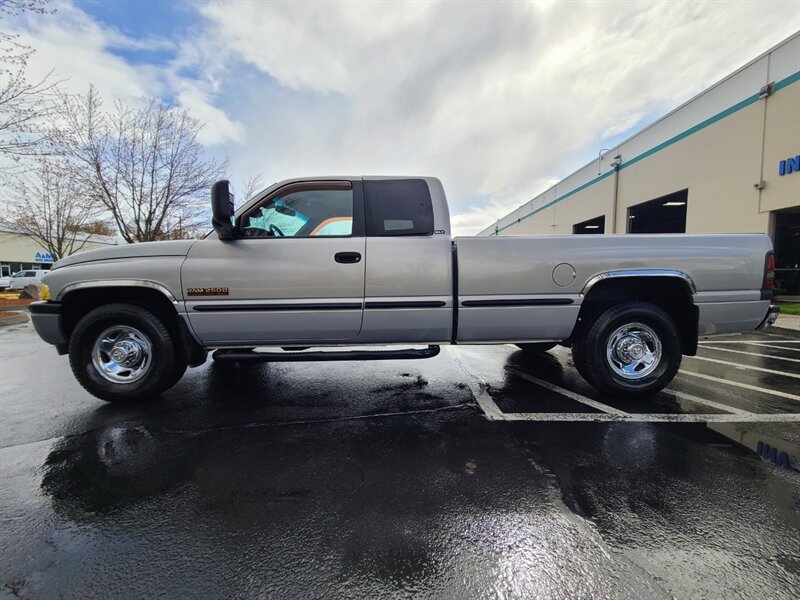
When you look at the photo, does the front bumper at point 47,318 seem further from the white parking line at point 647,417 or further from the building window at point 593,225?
the building window at point 593,225

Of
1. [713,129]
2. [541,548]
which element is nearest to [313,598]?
[541,548]

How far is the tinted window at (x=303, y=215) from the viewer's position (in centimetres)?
383

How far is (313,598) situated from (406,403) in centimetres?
232

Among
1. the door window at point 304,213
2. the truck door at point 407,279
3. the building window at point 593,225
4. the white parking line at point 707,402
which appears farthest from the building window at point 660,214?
the door window at point 304,213

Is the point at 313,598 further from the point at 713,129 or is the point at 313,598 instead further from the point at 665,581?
the point at 713,129

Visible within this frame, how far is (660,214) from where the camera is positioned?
20922mm

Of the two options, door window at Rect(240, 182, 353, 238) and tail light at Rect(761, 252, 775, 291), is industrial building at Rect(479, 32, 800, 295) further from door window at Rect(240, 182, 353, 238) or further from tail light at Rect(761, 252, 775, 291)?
door window at Rect(240, 182, 353, 238)

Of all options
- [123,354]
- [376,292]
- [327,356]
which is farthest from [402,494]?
[123,354]

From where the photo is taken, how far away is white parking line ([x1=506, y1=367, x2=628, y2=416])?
142 inches

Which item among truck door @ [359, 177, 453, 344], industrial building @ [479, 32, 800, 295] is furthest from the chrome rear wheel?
industrial building @ [479, 32, 800, 295]

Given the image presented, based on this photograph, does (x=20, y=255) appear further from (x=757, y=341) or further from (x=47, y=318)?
(x=757, y=341)

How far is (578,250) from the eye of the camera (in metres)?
3.73

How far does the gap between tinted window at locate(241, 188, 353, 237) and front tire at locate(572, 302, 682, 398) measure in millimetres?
2719

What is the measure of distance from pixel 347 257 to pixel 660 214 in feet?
76.3
